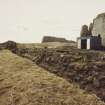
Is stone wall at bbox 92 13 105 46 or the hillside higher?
stone wall at bbox 92 13 105 46

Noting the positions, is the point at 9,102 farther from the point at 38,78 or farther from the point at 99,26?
the point at 99,26

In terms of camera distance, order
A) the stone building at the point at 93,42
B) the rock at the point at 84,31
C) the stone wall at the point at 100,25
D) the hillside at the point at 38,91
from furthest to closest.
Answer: the rock at the point at 84,31 < the stone wall at the point at 100,25 < the stone building at the point at 93,42 < the hillside at the point at 38,91

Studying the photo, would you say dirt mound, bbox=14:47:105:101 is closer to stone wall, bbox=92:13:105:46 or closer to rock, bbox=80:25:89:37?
stone wall, bbox=92:13:105:46

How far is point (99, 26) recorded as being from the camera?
105ft

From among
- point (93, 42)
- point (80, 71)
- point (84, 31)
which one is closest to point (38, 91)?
Answer: point (80, 71)

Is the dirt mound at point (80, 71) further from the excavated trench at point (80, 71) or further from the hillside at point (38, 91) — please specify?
the hillside at point (38, 91)

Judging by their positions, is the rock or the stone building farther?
the rock

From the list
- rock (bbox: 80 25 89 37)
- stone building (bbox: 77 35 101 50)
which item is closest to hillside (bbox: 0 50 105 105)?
stone building (bbox: 77 35 101 50)

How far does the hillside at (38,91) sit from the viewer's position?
6.77m

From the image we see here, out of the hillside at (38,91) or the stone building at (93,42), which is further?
the stone building at (93,42)

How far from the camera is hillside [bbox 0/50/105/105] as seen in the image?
6.77 m

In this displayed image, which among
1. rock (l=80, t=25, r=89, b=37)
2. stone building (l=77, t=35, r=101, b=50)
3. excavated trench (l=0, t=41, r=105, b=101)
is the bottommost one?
excavated trench (l=0, t=41, r=105, b=101)

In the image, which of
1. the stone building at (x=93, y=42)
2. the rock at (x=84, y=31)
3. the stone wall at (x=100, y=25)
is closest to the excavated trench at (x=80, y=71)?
the stone building at (x=93, y=42)

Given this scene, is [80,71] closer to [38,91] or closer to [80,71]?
[80,71]
